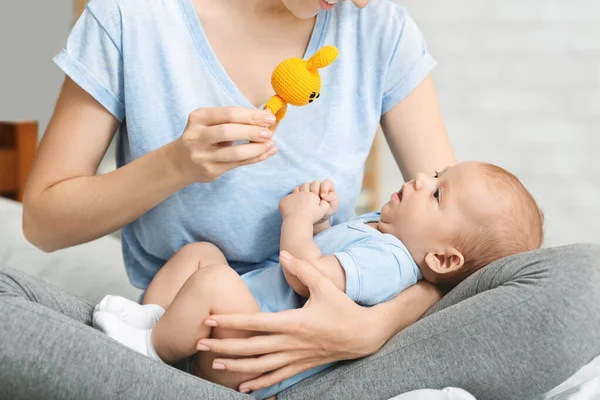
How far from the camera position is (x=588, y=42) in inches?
122

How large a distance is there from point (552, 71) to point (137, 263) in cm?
230

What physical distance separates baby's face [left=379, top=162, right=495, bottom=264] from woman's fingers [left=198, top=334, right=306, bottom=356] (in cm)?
32

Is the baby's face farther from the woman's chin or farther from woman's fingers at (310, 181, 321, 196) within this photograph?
the woman's chin

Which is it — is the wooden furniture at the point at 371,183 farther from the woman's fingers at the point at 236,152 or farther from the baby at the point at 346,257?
the woman's fingers at the point at 236,152

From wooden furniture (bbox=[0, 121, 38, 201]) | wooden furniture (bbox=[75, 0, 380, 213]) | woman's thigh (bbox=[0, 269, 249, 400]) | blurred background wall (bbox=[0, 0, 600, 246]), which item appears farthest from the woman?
wooden furniture (bbox=[75, 0, 380, 213])

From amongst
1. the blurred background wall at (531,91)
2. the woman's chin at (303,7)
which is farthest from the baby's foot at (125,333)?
the blurred background wall at (531,91)

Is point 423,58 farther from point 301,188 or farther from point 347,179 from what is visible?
point 301,188

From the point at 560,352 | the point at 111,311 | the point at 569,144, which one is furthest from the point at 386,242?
the point at 569,144

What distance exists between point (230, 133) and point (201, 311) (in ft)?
0.84

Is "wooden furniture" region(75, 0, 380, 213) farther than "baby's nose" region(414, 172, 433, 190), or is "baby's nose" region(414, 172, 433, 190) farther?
"wooden furniture" region(75, 0, 380, 213)

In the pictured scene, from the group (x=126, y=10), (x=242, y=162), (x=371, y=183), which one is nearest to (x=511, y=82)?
(x=371, y=183)

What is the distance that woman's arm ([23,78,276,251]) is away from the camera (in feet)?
3.69

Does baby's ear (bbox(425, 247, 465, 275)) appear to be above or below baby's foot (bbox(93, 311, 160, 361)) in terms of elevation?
above

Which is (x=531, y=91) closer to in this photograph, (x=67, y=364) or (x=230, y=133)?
(x=230, y=133)
